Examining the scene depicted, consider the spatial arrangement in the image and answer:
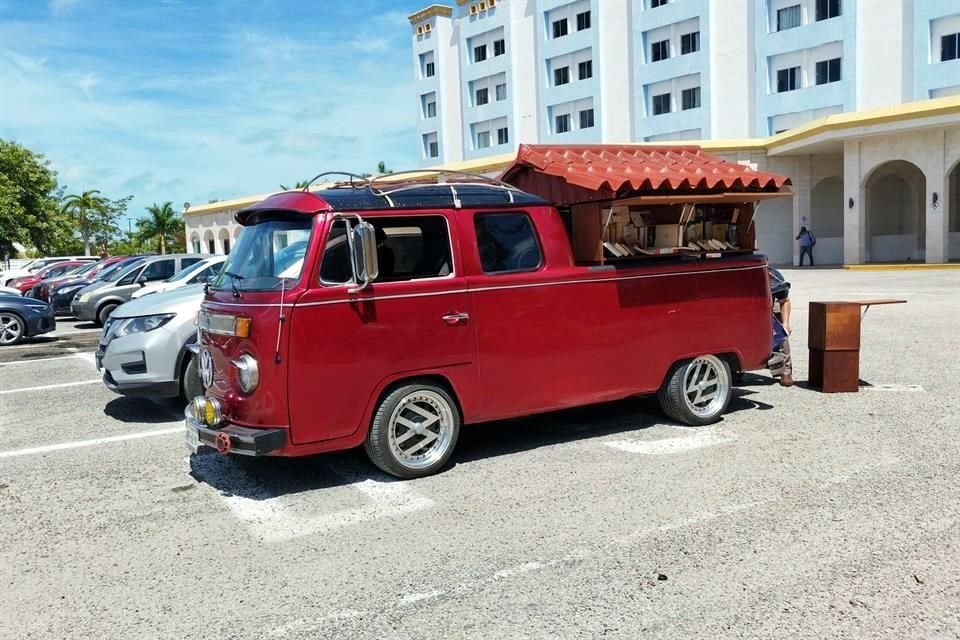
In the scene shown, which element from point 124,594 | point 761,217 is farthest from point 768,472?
point 761,217

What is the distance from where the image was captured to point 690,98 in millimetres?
47531

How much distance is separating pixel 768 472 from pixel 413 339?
2781 millimetres

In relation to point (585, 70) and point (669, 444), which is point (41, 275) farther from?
point (585, 70)

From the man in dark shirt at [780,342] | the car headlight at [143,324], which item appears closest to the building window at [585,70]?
the man in dark shirt at [780,342]

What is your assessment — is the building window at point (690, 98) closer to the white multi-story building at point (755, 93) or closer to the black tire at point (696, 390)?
the white multi-story building at point (755, 93)

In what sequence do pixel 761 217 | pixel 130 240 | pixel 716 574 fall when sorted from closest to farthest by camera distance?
1. pixel 716 574
2. pixel 761 217
3. pixel 130 240

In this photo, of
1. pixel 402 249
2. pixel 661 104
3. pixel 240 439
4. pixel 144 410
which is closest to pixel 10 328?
pixel 144 410

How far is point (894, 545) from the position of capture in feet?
14.8

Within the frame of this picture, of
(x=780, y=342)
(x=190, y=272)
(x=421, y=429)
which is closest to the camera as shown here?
(x=421, y=429)

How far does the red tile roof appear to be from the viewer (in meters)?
6.56

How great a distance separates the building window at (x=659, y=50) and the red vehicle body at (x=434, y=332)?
44969 millimetres

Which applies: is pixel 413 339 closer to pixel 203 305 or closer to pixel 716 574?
pixel 203 305

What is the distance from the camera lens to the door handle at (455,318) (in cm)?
599

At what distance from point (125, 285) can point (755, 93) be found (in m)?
36.9
